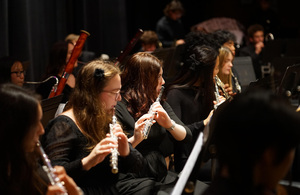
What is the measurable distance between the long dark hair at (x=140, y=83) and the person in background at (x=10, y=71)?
1.02 metres

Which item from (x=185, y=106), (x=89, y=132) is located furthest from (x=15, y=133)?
(x=185, y=106)

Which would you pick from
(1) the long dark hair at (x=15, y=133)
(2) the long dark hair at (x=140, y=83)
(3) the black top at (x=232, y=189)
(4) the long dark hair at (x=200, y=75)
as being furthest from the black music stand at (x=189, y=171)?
(4) the long dark hair at (x=200, y=75)

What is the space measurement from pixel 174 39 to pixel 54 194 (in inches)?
204

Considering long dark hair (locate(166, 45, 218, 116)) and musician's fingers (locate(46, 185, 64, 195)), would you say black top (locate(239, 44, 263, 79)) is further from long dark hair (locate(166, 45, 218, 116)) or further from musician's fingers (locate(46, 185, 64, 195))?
musician's fingers (locate(46, 185, 64, 195))

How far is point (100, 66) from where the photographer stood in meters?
2.18

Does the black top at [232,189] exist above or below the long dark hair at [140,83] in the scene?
above

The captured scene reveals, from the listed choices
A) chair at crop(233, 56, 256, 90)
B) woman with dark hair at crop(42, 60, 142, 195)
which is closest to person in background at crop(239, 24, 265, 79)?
chair at crop(233, 56, 256, 90)

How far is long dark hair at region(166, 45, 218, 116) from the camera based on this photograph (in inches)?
120

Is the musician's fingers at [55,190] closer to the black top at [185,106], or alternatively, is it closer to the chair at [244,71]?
the black top at [185,106]

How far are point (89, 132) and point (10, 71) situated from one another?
146 centimetres

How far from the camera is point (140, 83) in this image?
2611mm

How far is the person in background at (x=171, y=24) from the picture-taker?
6.48 meters

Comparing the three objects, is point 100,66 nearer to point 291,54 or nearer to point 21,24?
point 21,24

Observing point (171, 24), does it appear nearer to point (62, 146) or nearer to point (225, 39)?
point (225, 39)
